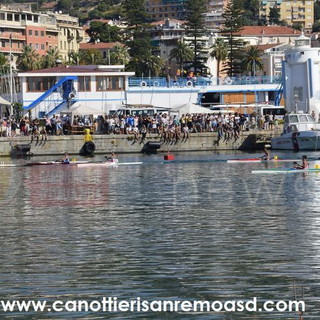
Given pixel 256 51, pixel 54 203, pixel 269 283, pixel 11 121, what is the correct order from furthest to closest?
1. pixel 256 51
2. pixel 11 121
3. pixel 54 203
4. pixel 269 283

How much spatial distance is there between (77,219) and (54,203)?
5.66 meters

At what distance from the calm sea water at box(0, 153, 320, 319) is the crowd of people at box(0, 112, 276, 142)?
1724 cm

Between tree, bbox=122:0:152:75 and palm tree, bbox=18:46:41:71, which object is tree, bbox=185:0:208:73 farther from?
palm tree, bbox=18:46:41:71

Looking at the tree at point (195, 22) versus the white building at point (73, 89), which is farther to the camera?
the tree at point (195, 22)

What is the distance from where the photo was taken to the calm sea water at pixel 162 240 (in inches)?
942

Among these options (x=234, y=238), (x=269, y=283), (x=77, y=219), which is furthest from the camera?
(x=77, y=219)

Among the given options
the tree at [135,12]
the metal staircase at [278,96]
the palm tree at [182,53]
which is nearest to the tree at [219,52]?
the palm tree at [182,53]

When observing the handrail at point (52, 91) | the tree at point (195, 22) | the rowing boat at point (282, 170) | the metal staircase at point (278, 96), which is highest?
the tree at point (195, 22)

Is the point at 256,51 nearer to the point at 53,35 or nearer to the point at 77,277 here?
the point at 53,35

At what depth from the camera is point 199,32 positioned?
377 feet

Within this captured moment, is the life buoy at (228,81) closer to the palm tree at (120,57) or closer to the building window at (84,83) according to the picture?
the building window at (84,83)

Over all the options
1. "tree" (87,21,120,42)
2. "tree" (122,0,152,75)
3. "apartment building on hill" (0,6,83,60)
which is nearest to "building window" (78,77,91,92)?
"tree" (122,0,152,75)

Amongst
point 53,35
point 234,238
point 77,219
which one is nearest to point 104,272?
point 234,238

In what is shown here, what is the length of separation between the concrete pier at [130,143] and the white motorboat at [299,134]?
1994 mm
